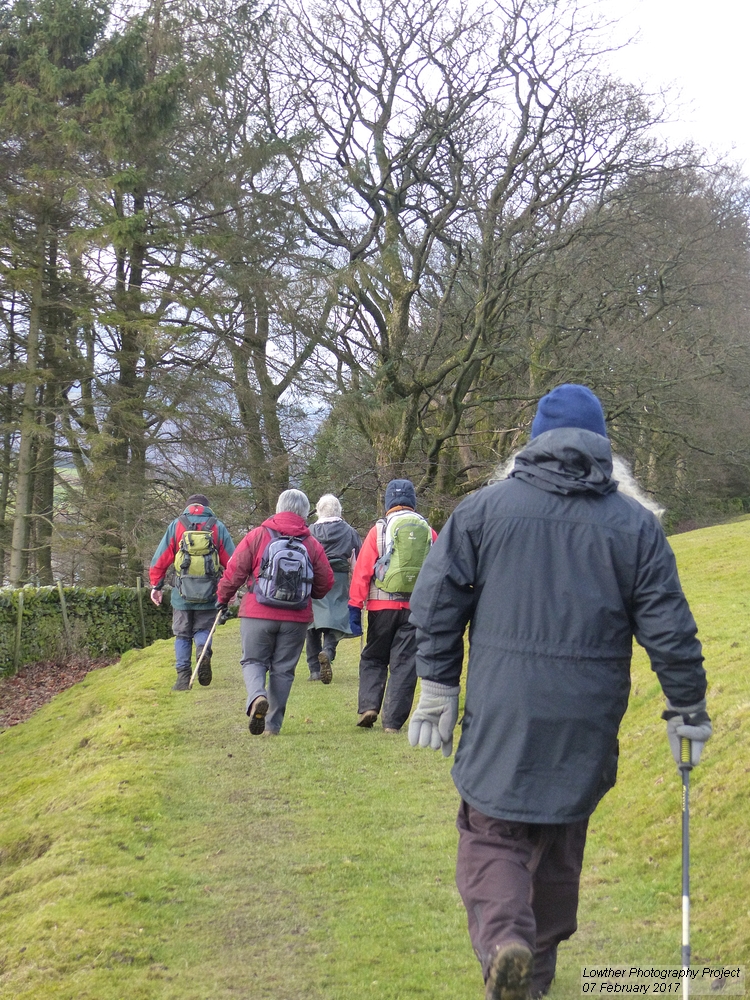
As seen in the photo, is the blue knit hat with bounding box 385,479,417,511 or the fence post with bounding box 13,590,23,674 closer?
the blue knit hat with bounding box 385,479,417,511

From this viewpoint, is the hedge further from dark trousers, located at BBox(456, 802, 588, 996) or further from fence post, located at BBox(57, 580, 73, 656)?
dark trousers, located at BBox(456, 802, 588, 996)

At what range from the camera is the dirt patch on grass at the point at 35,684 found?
15211 mm

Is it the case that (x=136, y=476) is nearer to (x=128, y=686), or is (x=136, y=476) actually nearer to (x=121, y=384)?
(x=121, y=384)

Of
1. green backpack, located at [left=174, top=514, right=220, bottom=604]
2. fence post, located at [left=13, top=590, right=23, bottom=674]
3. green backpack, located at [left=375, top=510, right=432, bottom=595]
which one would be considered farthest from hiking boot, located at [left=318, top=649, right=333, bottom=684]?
fence post, located at [left=13, top=590, right=23, bottom=674]

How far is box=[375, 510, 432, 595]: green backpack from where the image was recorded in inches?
320

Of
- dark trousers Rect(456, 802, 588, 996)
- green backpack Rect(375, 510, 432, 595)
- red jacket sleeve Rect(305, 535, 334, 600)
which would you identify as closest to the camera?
dark trousers Rect(456, 802, 588, 996)

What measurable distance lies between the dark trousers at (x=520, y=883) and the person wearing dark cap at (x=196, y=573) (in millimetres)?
6942

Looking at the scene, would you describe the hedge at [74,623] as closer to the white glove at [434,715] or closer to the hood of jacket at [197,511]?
the hood of jacket at [197,511]

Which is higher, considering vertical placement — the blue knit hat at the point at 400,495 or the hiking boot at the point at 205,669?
the blue knit hat at the point at 400,495

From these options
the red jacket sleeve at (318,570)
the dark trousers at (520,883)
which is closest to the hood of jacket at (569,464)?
the dark trousers at (520,883)

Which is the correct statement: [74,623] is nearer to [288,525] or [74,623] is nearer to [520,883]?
[288,525]

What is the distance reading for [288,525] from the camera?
782cm

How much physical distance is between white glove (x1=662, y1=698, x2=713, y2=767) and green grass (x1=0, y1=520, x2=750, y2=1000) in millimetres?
1098

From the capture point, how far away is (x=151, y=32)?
74.5ft
